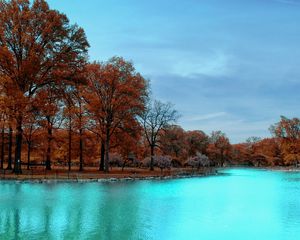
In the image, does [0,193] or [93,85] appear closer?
[0,193]

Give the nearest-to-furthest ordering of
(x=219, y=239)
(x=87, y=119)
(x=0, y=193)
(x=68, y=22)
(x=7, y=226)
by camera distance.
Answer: (x=219, y=239), (x=7, y=226), (x=0, y=193), (x=68, y=22), (x=87, y=119)

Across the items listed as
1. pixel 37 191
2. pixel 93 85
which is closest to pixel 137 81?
pixel 93 85

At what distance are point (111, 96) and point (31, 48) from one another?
606 inches

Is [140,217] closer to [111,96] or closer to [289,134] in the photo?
[111,96]

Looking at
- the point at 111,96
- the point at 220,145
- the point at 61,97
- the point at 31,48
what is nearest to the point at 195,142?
the point at 220,145

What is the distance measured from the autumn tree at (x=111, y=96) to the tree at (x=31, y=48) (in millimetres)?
10415

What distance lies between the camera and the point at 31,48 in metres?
37.4

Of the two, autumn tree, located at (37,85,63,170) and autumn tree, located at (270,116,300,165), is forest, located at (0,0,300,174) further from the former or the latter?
autumn tree, located at (270,116,300,165)

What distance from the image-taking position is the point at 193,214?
61.3 feet

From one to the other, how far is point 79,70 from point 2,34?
8.47m

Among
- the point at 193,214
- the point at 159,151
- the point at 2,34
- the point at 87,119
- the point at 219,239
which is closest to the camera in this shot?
the point at 219,239

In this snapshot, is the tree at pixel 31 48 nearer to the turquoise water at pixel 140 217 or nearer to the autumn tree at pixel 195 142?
the turquoise water at pixel 140 217

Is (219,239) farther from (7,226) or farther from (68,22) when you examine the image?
(68,22)

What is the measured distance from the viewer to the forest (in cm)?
3716
